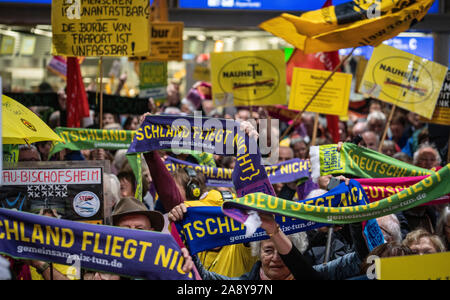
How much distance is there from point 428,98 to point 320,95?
1.22m

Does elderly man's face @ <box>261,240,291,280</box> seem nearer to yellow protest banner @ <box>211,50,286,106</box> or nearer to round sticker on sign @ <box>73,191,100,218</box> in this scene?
round sticker on sign @ <box>73,191,100,218</box>

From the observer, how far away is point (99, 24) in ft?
20.4

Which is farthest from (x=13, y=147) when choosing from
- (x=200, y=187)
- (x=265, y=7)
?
(x=265, y=7)

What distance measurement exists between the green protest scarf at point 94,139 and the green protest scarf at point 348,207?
3.56 m

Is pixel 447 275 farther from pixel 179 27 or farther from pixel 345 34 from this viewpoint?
pixel 179 27

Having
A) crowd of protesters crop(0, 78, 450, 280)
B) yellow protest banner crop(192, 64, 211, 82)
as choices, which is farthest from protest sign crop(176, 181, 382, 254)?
yellow protest banner crop(192, 64, 211, 82)

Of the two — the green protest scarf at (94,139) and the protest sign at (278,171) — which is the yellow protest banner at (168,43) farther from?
the protest sign at (278,171)

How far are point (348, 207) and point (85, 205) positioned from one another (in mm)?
1660

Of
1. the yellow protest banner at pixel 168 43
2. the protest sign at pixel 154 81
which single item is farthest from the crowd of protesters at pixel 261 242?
the protest sign at pixel 154 81

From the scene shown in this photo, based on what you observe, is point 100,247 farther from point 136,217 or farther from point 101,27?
point 101,27

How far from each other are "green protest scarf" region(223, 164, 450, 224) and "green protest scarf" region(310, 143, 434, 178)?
101 inches

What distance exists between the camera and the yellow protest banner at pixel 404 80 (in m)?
7.51

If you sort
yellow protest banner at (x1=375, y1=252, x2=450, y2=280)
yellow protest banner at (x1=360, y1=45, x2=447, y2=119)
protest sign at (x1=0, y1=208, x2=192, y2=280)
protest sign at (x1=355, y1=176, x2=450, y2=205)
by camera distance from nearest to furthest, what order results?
yellow protest banner at (x1=375, y1=252, x2=450, y2=280) < protest sign at (x1=0, y1=208, x2=192, y2=280) < protest sign at (x1=355, y1=176, x2=450, y2=205) < yellow protest banner at (x1=360, y1=45, x2=447, y2=119)

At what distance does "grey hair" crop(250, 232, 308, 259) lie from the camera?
4.05 meters
